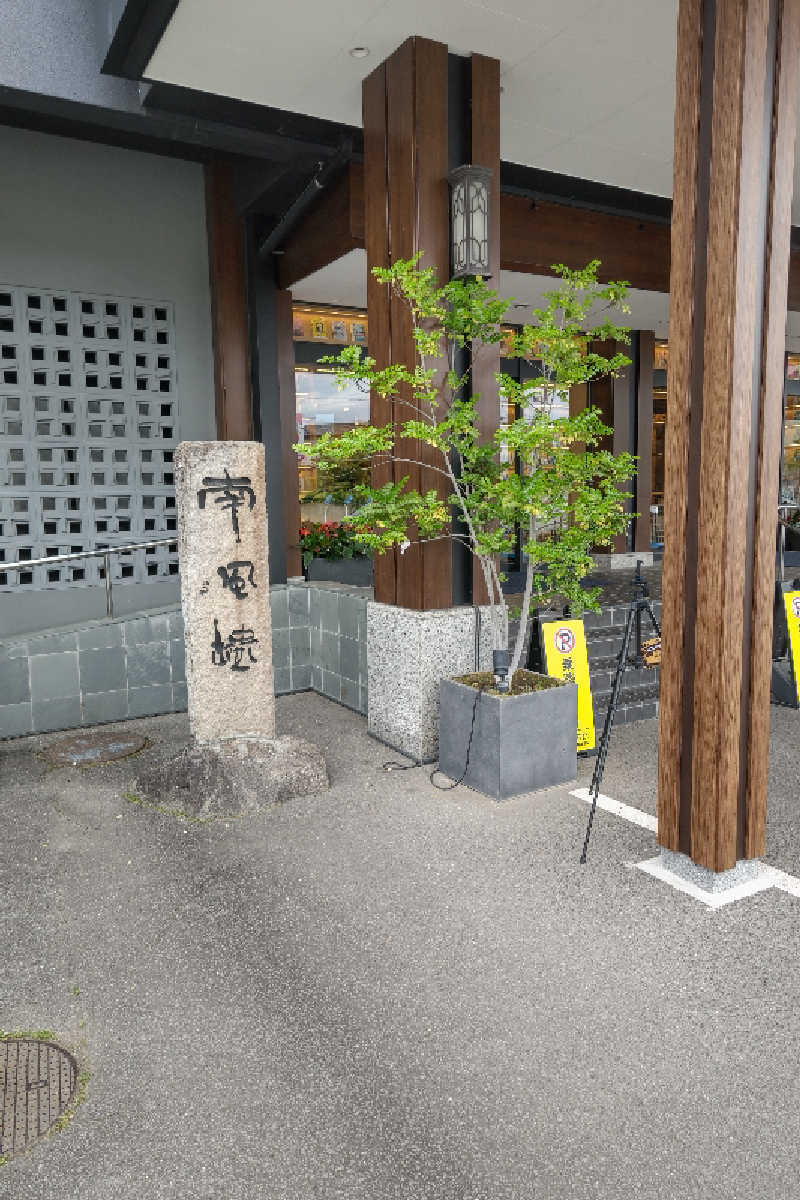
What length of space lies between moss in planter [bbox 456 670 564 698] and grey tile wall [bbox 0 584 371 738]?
A: 58.0 inches

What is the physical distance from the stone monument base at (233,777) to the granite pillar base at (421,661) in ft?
2.20

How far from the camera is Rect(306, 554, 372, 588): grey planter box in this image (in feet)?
25.0

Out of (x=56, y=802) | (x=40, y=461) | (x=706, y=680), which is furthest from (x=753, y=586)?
(x=40, y=461)

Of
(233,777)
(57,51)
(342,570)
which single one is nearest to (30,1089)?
(233,777)

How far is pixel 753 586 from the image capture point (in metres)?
3.37

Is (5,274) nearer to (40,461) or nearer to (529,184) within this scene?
(40,461)

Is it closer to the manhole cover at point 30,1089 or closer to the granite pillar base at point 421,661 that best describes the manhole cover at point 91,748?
the granite pillar base at point 421,661

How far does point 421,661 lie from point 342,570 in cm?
274

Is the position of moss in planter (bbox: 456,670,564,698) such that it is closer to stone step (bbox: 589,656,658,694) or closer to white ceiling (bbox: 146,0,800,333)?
stone step (bbox: 589,656,658,694)

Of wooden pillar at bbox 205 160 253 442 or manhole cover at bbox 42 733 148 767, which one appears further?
wooden pillar at bbox 205 160 253 442

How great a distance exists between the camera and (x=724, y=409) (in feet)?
10.4

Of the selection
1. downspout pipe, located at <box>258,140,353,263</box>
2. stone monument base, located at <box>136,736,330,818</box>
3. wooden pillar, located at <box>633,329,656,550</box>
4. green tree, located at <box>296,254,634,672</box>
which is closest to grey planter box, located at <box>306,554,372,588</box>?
green tree, located at <box>296,254,634,672</box>

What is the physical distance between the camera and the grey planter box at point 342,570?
7.63m

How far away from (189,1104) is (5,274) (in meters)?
7.02
